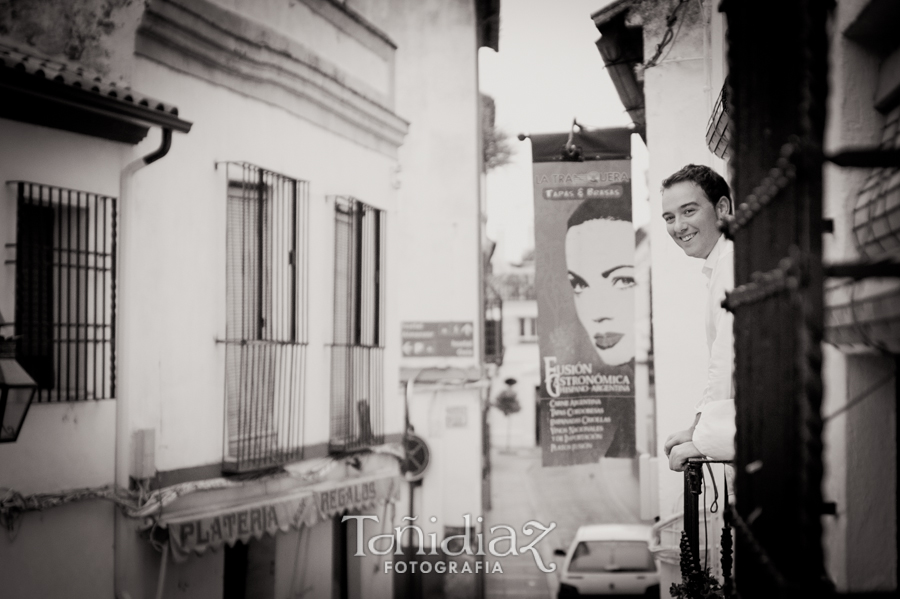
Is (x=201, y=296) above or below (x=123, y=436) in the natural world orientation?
above

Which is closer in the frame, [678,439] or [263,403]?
[678,439]

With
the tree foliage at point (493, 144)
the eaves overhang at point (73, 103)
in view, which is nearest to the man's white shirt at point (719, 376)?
the eaves overhang at point (73, 103)

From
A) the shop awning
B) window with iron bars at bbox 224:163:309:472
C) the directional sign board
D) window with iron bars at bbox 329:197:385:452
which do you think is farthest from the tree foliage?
the shop awning

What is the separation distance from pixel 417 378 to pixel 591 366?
2870 mm

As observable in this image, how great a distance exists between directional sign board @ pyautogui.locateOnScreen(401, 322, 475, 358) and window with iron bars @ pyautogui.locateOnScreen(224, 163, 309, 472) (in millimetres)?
3272

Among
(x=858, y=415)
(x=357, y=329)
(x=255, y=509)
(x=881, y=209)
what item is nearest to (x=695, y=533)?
(x=858, y=415)

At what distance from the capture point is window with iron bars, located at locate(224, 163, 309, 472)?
6332 mm

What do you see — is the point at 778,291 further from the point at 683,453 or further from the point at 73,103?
the point at 73,103

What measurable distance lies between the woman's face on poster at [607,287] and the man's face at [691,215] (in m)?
4.87

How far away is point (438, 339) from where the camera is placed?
10.4 meters

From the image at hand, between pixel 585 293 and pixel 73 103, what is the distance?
15.8ft

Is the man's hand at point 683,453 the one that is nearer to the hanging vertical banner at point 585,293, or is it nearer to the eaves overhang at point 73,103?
the eaves overhang at point 73,103

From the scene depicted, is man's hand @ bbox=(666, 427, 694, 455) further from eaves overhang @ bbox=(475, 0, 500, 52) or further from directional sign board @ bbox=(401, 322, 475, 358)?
eaves overhang @ bbox=(475, 0, 500, 52)

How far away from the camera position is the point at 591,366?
7.85 meters
